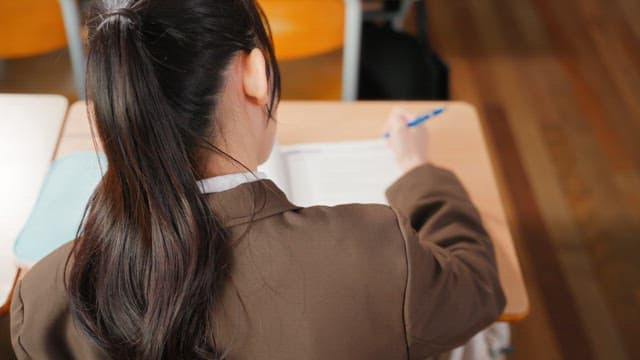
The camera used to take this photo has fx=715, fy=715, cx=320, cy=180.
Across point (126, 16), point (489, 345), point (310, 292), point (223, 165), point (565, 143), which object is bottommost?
point (565, 143)

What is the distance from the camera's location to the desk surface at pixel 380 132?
1218 mm

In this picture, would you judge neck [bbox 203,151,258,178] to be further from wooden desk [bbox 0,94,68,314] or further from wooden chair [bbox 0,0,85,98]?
wooden chair [bbox 0,0,85,98]

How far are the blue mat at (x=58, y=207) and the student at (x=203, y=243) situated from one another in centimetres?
24

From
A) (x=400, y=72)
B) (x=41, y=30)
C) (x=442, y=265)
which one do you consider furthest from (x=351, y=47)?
(x=442, y=265)

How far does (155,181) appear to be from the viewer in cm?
71

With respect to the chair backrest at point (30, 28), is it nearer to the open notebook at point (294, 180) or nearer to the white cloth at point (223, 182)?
the open notebook at point (294, 180)

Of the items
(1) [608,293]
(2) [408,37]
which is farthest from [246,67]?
(1) [608,293]

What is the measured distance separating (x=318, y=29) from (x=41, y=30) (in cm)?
62

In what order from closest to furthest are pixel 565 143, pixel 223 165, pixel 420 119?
pixel 223 165
pixel 420 119
pixel 565 143

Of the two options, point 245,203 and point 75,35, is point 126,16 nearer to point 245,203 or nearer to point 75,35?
point 245,203

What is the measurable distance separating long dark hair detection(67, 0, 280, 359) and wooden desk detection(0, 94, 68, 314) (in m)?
0.35

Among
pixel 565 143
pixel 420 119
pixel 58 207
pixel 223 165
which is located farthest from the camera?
pixel 565 143

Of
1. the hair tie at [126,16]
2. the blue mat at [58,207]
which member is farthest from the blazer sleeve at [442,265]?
the blue mat at [58,207]

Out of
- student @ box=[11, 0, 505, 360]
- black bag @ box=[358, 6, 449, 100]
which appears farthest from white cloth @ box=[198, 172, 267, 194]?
black bag @ box=[358, 6, 449, 100]
